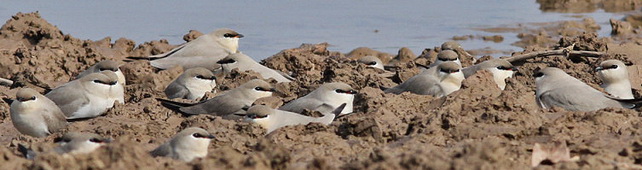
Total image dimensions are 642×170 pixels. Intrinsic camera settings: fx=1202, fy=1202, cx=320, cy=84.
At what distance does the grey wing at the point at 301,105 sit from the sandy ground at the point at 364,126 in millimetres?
358

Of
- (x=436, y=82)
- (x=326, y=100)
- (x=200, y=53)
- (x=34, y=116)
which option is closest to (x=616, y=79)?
(x=436, y=82)

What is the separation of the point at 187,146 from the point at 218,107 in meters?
3.02

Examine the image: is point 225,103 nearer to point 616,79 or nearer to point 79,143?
point 79,143

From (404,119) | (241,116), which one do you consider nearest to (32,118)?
(241,116)

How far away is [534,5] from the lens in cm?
2677

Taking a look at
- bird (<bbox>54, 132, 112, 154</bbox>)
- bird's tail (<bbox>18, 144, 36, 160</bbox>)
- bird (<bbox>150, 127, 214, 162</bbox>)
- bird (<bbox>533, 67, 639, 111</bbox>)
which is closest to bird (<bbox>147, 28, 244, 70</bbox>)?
bird (<bbox>533, 67, 639, 111</bbox>)

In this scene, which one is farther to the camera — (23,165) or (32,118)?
(32,118)

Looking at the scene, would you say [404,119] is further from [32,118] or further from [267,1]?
[267,1]

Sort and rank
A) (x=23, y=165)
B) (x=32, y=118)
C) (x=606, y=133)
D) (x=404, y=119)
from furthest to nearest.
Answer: (x=32, y=118)
(x=404, y=119)
(x=606, y=133)
(x=23, y=165)

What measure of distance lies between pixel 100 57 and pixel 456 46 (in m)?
4.47

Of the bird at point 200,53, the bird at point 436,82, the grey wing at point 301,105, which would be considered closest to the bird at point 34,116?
the grey wing at point 301,105

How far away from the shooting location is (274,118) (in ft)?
30.4

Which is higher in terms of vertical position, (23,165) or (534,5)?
(23,165)

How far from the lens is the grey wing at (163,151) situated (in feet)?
25.2
